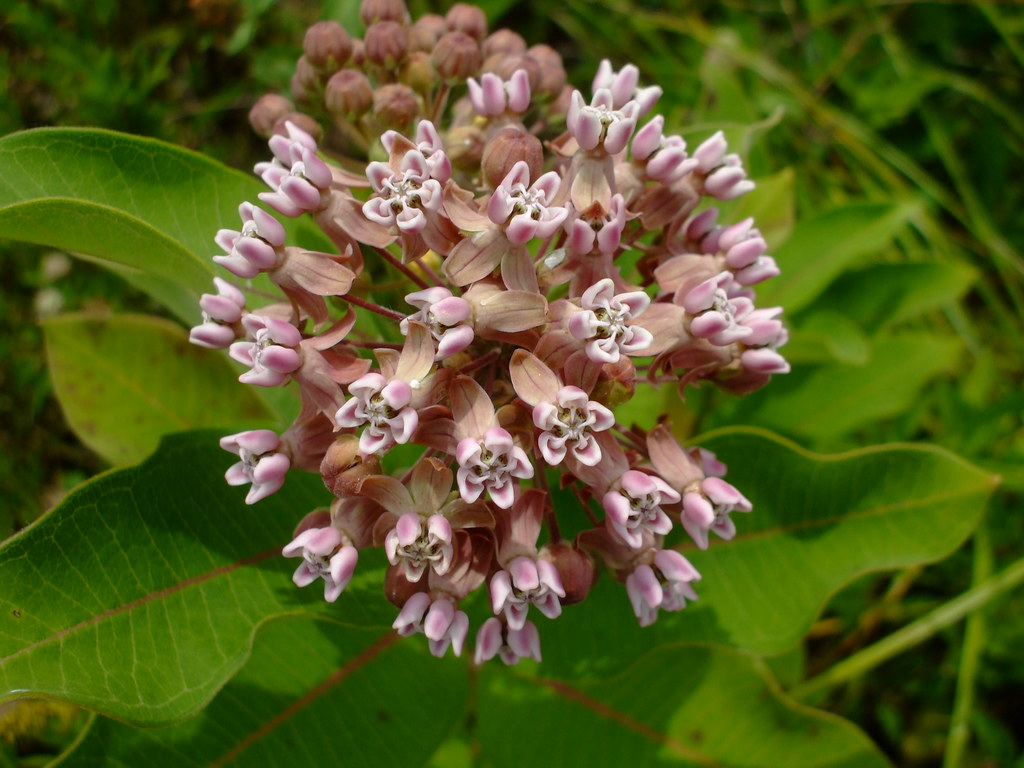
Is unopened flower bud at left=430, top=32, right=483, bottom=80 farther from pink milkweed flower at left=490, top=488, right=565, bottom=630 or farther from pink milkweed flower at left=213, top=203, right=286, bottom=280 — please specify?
pink milkweed flower at left=490, top=488, right=565, bottom=630

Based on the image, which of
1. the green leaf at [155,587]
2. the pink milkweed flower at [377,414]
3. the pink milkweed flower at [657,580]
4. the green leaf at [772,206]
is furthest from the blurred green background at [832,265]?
the pink milkweed flower at [377,414]

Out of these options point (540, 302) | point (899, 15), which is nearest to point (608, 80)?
point (540, 302)

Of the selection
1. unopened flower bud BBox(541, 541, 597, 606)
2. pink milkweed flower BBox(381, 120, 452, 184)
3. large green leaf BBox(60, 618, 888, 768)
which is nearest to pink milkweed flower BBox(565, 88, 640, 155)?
pink milkweed flower BBox(381, 120, 452, 184)

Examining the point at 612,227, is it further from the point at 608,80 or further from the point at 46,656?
the point at 46,656

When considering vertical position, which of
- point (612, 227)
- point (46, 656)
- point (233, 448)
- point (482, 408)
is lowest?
point (46, 656)

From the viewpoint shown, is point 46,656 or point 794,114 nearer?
point 46,656

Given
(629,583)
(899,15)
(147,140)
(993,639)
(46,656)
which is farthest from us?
(899,15)
